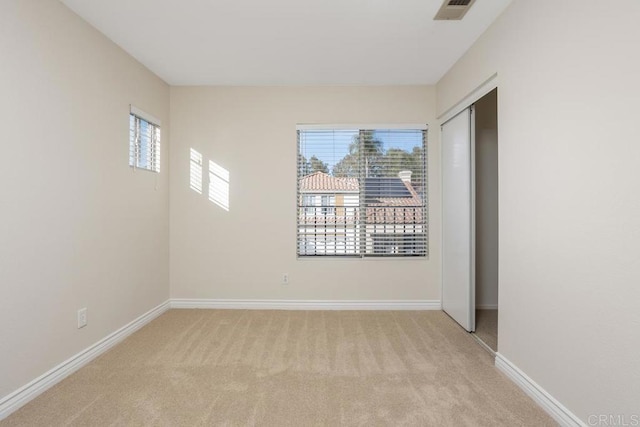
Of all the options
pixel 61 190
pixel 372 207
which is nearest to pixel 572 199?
pixel 372 207

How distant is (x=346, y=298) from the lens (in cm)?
398

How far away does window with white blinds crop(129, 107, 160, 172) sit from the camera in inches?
128

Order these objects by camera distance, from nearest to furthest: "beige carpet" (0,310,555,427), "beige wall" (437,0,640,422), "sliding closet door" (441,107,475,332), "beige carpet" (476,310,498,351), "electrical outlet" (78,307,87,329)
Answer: "beige wall" (437,0,640,422) < "beige carpet" (0,310,555,427) < "electrical outlet" (78,307,87,329) < "beige carpet" (476,310,498,351) < "sliding closet door" (441,107,475,332)

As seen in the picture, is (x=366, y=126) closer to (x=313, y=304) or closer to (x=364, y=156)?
(x=364, y=156)

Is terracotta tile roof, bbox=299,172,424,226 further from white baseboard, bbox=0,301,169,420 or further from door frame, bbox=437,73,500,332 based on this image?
white baseboard, bbox=0,301,169,420

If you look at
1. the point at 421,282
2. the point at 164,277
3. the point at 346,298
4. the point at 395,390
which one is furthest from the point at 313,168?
the point at 395,390

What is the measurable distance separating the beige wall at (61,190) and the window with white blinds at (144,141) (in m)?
0.11

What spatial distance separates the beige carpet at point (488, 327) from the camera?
2996 millimetres

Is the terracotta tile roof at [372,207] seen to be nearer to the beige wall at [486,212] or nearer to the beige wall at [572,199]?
the beige wall at [486,212]

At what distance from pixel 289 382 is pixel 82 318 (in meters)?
1.70

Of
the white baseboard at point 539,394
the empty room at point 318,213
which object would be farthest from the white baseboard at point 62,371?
the white baseboard at point 539,394

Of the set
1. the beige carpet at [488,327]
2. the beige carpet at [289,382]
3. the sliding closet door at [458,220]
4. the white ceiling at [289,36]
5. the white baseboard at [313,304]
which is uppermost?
the white ceiling at [289,36]

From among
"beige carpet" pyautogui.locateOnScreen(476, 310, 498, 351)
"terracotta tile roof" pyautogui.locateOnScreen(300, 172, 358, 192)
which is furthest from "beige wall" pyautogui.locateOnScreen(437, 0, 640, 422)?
"terracotta tile roof" pyautogui.locateOnScreen(300, 172, 358, 192)

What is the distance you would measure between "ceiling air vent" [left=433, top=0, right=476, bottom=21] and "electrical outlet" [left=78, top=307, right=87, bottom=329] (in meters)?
3.56
